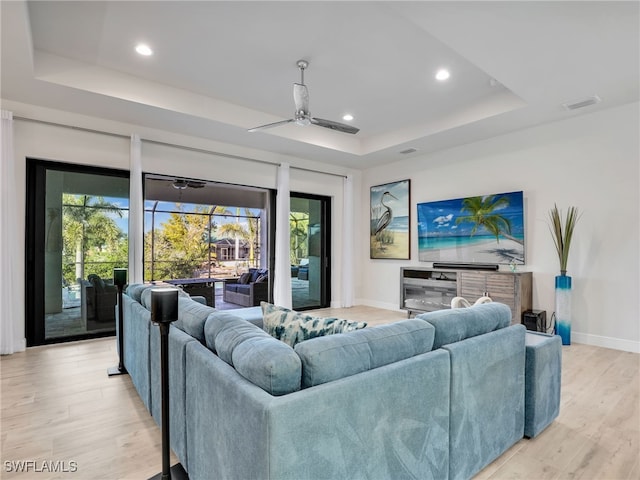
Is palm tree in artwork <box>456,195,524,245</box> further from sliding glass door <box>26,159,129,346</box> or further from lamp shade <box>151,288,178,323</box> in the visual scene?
sliding glass door <box>26,159,129,346</box>

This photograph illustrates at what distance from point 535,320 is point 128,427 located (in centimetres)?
425

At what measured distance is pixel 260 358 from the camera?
Result: 116cm

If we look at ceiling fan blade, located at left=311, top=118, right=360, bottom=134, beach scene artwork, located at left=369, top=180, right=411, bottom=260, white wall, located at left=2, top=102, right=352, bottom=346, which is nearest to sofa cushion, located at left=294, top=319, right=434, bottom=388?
ceiling fan blade, located at left=311, top=118, right=360, bottom=134

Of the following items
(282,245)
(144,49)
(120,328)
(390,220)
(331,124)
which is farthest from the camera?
(390,220)

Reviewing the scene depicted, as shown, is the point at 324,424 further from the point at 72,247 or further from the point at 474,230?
the point at 474,230

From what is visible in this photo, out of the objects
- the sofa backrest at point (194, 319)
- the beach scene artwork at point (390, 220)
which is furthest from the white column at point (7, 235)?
the beach scene artwork at point (390, 220)

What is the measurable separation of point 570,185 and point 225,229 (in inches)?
298

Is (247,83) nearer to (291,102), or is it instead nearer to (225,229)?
(291,102)

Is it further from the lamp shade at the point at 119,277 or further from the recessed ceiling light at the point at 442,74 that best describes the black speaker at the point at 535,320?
the lamp shade at the point at 119,277

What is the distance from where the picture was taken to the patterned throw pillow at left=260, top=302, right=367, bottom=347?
5.18 ft

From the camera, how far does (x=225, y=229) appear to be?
929 centimetres

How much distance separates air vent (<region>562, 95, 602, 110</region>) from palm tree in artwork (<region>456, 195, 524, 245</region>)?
1.27 m

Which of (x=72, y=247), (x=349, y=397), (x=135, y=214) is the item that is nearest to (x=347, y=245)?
(x=135, y=214)

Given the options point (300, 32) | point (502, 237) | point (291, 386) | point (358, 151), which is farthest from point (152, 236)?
point (291, 386)
